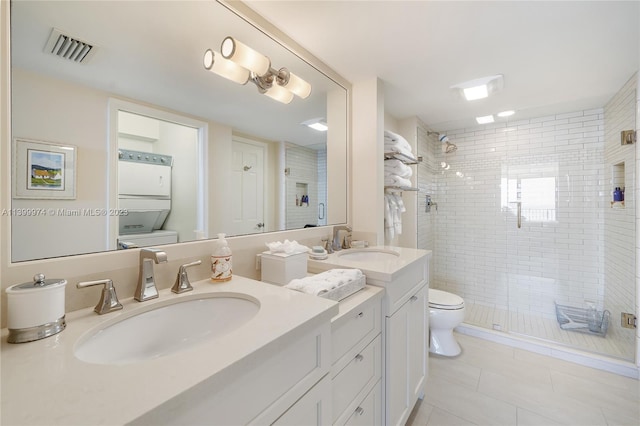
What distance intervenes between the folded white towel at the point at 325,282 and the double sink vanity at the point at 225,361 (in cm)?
8

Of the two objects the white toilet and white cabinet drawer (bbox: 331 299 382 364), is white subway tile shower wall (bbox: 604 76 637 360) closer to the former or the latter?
the white toilet

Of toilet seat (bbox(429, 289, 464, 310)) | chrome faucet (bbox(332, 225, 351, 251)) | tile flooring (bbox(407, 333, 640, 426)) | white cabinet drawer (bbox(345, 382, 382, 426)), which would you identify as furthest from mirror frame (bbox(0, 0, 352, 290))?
toilet seat (bbox(429, 289, 464, 310))

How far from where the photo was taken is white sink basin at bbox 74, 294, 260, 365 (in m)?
0.67

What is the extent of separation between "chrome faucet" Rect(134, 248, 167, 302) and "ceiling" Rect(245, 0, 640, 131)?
1.26m

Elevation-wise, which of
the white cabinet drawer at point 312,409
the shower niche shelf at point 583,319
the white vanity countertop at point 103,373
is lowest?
the shower niche shelf at point 583,319

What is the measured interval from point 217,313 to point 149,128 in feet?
2.38

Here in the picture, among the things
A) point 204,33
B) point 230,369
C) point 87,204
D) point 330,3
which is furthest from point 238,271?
point 330,3

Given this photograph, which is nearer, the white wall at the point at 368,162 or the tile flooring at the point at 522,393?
the tile flooring at the point at 522,393

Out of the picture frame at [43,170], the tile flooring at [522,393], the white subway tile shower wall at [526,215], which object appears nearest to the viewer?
the picture frame at [43,170]

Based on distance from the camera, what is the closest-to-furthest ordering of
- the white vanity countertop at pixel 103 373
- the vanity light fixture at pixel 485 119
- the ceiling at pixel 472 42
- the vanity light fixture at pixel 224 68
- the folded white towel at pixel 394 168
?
the white vanity countertop at pixel 103 373
the vanity light fixture at pixel 224 68
the ceiling at pixel 472 42
the folded white towel at pixel 394 168
the vanity light fixture at pixel 485 119

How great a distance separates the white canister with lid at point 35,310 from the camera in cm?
58

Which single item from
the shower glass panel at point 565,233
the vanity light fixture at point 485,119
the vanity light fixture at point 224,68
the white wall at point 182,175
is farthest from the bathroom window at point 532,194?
the white wall at point 182,175

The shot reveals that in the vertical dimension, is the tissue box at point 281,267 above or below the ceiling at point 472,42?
below

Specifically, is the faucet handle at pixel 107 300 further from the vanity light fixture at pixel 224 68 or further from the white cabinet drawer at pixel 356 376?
the vanity light fixture at pixel 224 68
